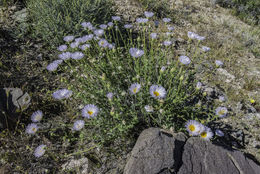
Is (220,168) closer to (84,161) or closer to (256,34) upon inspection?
(84,161)

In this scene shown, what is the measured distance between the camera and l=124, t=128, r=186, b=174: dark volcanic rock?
1729mm

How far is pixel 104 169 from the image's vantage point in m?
2.19

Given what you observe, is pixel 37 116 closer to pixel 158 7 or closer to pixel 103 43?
pixel 103 43

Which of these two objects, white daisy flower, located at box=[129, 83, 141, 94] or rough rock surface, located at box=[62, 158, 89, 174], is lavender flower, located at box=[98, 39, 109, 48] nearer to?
white daisy flower, located at box=[129, 83, 141, 94]

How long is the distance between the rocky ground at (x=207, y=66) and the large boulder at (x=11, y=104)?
0.15 m

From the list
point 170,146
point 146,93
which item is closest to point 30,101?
point 146,93

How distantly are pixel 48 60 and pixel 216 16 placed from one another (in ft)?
17.3

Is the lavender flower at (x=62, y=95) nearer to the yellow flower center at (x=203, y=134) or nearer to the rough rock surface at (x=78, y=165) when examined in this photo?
the rough rock surface at (x=78, y=165)

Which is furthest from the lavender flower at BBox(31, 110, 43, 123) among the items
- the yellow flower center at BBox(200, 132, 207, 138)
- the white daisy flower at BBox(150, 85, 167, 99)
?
the yellow flower center at BBox(200, 132, 207, 138)

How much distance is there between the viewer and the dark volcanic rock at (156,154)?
173 centimetres

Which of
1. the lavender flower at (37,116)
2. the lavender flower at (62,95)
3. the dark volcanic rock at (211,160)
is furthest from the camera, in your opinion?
the lavender flower at (37,116)

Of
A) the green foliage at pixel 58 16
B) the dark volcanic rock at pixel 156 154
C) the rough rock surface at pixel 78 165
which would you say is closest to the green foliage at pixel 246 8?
the green foliage at pixel 58 16

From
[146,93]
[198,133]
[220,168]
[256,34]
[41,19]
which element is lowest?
[256,34]

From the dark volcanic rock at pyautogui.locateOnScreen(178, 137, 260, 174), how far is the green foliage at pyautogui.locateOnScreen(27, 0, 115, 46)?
2.69m
